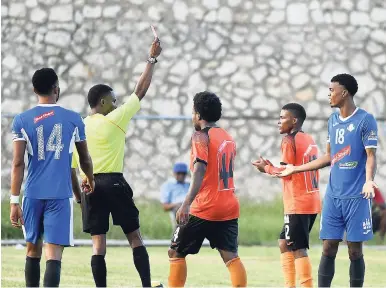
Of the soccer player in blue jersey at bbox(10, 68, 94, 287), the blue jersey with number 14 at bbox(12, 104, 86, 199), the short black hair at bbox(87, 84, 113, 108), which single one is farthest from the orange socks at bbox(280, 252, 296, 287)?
the blue jersey with number 14 at bbox(12, 104, 86, 199)

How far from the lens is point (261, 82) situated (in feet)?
78.3

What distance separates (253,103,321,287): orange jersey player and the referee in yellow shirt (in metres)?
1.41

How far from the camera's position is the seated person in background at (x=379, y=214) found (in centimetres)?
2114

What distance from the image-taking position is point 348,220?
1195 centimetres

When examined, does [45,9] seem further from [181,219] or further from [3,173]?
[181,219]

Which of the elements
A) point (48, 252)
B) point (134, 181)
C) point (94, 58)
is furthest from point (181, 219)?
point (94, 58)

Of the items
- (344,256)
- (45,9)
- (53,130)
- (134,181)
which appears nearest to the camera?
(53,130)

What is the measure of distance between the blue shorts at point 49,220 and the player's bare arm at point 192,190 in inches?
34.8

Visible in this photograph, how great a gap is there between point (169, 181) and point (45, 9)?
4.76 meters

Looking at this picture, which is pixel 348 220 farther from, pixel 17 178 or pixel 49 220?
pixel 17 178

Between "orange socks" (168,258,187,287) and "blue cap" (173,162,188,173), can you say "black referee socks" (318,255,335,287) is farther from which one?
"blue cap" (173,162,188,173)

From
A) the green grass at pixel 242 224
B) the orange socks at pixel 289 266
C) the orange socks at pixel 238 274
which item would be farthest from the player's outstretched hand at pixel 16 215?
the green grass at pixel 242 224

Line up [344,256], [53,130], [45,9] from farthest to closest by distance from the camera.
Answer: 1. [45,9]
2. [344,256]
3. [53,130]

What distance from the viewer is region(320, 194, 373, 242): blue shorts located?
11.9 meters
